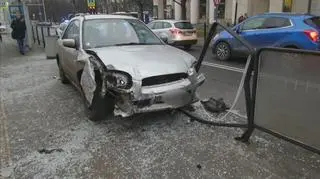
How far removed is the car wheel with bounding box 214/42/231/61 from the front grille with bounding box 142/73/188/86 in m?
6.31

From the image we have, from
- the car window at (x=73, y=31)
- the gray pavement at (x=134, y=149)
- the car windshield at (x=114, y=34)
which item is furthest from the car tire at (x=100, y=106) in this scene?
the car window at (x=73, y=31)

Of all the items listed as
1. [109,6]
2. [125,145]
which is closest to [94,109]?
[125,145]

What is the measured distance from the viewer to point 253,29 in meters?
9.78

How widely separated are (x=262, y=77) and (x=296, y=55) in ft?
1.84

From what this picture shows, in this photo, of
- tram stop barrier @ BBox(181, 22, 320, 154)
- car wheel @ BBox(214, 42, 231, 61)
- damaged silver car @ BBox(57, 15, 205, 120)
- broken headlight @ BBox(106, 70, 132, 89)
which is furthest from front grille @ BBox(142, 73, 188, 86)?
car wheel @ BBox(214, 42, 231, 61)

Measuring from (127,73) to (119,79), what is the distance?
0.45 ft

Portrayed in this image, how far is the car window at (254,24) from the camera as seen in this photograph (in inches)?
379

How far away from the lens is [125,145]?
4.13 meters

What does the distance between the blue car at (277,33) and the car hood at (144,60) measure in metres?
3.76

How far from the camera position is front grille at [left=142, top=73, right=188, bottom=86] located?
4223 millimetres

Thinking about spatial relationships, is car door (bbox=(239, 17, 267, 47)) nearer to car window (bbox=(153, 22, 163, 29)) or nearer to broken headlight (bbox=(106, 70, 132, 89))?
car window (bbox=(153, 22, 163, 29))

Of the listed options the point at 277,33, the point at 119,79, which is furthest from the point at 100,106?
the point at 277,33

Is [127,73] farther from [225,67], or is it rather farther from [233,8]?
[233,8]

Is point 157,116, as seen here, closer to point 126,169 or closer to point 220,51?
point 126,169
